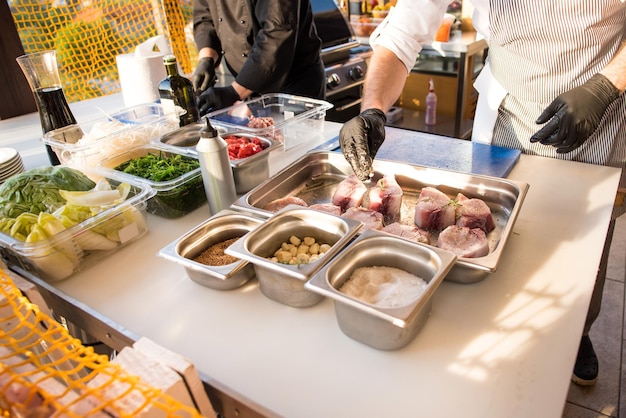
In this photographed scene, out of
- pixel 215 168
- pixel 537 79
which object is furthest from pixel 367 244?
pixel 537 79

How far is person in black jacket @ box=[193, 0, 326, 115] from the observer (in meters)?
2.23

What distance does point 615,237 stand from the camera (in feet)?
8.97

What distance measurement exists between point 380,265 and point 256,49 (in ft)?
5.38

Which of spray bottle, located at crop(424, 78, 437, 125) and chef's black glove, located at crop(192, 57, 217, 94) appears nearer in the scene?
chef's black glove, located at crop(192, 57, 217, 94)

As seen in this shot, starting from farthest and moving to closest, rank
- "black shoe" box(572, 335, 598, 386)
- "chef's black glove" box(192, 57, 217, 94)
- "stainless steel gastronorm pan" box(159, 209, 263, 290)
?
"chef's black glove" box(192, 57, 217, 94), "black shoe" box(572, 335, 598, 386), "stainless steel gastronorm pan" box(159, 209, 263, 290)

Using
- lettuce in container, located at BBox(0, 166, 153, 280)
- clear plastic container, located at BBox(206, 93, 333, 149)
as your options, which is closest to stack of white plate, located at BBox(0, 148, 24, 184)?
lettuce in container, located at BBox(0, 166, 153, 280)

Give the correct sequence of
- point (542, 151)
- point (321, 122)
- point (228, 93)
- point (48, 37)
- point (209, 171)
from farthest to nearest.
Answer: point (48, 37) → point (228, 93) → point (321, 122) → point (542, 151) → point (209, 171)

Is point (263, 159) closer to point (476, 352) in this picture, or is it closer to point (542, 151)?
point (476, 352)

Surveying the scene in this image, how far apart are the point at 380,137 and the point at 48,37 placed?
2.40 meters

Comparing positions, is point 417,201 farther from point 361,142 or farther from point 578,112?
point 578,112

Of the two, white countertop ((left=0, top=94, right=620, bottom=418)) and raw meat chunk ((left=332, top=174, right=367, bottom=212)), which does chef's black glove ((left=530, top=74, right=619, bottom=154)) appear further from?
raw meat chunk ((left=332, top=174, right=367, bottom=212))

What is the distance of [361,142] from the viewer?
4.57 ft

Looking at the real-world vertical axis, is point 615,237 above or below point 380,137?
below

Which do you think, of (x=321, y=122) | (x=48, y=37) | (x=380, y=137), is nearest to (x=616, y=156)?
(x=380, y=137)
